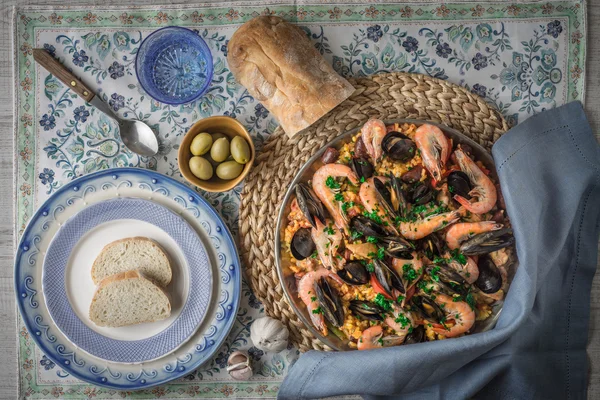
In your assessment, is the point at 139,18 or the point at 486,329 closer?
the point at 486,329

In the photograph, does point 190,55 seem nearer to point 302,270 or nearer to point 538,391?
point 302,270

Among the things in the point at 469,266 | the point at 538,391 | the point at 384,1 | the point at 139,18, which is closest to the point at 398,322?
the point at 469,266

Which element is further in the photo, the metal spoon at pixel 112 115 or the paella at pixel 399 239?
the metal spoon at pixel 112 115

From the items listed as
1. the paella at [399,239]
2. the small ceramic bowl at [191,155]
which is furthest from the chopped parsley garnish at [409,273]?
the small ceramic bowl at [191,155]

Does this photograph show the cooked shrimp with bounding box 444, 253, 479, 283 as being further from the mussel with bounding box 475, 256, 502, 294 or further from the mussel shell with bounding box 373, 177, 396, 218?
the mussel shell with bounding box 373, 177, 396, 218

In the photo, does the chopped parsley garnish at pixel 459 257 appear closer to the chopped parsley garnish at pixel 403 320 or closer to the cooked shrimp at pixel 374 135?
the chopped parsley garnish at pixel 403 320

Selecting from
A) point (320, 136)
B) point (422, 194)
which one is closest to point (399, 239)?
point (422, 194)

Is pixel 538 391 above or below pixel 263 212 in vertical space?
below
